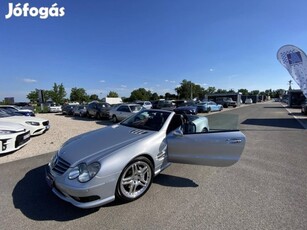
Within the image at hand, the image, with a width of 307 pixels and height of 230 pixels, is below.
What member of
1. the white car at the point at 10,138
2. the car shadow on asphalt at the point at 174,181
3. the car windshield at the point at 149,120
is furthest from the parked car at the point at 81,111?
the car shadow on asphalt at the point at 174,181

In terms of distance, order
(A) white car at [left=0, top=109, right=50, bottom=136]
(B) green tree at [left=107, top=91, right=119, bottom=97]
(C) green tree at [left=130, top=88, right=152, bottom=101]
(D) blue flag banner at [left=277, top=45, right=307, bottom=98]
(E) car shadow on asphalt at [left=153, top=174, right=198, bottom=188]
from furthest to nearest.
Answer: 1. (B) green tree at [left=107, top=91, right=119, bottom=97]
2. (C) green tree at [left=130, top=88, right=152, bottom=101]
3. (D) blue flag banner at [left=277, top=45, right=307, bottom=98]
4. (A) white car at [left=0, top=109, right=50, bottom=136]
5. (E) car shadow on asphalt at [left=153, top=174, right=198, bottom=188]

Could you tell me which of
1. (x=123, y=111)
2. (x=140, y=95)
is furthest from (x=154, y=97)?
(x=123, y=111)

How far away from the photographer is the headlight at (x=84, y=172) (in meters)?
2.67

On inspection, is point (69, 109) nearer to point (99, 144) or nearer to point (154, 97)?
point (99, 144)

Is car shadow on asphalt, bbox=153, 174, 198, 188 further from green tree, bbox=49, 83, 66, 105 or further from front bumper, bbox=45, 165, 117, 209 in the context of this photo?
green tree, bbox=49, 83, 66, 105

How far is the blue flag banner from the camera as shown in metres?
12.4

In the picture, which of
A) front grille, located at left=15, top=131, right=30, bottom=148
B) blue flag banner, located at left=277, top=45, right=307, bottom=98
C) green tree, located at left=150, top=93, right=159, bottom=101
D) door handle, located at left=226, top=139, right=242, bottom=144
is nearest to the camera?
door handle, located at left=226, top=139, right=242, bottom=144

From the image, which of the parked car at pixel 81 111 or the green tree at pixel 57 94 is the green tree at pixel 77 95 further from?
the parked car at pixel 81 111

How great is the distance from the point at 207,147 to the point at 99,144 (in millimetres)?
1988

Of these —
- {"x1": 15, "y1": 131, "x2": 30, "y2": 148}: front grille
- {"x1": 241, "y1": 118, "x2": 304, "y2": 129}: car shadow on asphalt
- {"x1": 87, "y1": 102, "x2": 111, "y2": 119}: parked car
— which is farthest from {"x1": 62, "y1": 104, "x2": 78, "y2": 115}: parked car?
{"x1": 241, "y1": 118, "x2": 304, "y2": 129}: car shadow on asphalt

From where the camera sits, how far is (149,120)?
14.6ft

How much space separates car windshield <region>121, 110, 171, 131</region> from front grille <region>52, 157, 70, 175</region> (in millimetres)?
1659

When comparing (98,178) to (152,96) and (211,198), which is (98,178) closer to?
(211,198)

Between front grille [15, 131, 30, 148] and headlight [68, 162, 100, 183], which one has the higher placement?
headlight [68, 162, 100, 183]
